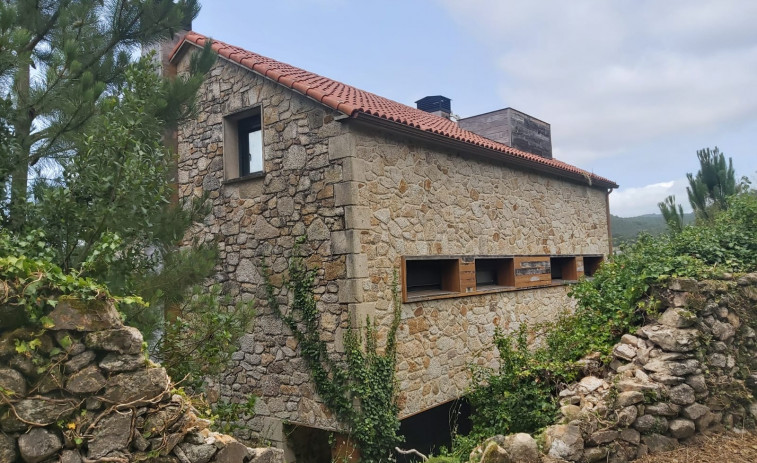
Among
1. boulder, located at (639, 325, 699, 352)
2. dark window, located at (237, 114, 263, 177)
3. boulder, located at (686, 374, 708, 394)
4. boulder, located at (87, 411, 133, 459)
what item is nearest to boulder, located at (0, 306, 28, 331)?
boulder, located at (87, 411, 133, 459)

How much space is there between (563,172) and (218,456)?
9353mm

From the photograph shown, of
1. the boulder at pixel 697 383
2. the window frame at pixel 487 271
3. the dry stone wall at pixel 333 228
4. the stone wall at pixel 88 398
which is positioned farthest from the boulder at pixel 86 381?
the boulder at pixel 697 383

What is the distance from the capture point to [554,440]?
4871 millimetres

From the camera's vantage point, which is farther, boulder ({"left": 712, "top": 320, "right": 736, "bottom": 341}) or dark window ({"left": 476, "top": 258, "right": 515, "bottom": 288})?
dark window ({"left": 476, "top": 258, "right": 515, "bottom": 288})

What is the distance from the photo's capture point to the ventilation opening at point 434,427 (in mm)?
8812

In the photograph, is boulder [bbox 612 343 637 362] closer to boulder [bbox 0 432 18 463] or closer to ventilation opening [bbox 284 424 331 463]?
ventilation opening [bbox 284 424 331 463]

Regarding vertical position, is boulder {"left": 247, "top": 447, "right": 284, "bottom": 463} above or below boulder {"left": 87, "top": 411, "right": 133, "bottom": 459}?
below

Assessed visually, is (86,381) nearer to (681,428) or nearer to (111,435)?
(111,435)

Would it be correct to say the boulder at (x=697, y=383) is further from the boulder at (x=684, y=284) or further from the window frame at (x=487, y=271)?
the window frame at (x=487, y=271)

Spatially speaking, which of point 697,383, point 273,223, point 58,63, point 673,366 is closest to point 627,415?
point 673,366

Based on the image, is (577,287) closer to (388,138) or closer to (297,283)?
(388,138)

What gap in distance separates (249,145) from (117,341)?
213 inches

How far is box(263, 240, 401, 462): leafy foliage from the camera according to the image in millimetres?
6465

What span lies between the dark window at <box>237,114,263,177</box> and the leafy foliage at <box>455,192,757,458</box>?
4431 mm
